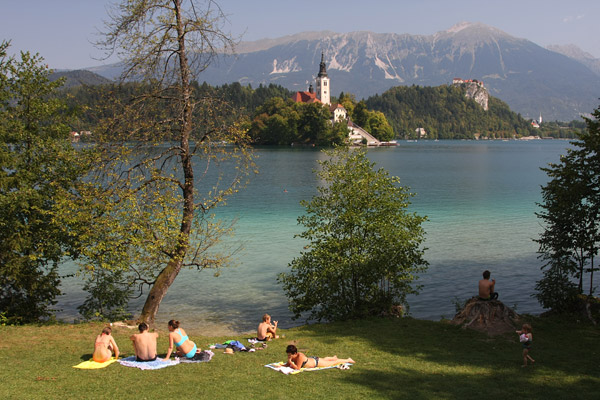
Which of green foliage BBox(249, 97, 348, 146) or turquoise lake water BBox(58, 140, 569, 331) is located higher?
green foliage BBox(249, 97, 348, 146)

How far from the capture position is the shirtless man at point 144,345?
13450mm

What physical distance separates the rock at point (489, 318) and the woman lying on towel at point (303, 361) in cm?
551

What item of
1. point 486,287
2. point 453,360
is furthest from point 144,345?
point 486,287

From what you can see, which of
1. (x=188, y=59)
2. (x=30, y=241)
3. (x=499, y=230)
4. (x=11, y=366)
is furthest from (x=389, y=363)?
(x=499, y=230)

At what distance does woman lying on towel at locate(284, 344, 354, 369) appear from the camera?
13.2 m

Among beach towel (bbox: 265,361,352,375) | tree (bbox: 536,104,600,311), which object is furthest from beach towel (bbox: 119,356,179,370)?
tree (bbox: 536,104,600,311)

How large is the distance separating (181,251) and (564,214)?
542 inches

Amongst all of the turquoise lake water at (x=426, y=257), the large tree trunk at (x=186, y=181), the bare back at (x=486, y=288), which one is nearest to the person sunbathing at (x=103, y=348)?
the large tree trunk at (x=186, y=181)

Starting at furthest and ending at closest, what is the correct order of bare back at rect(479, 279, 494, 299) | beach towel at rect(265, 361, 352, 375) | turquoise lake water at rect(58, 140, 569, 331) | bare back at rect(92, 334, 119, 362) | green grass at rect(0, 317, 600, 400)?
turquoise lake water at rect(58, 140, 569, 331)
bare back at rect(479, 279, 494, 299)
bare back at rect(92, 334, 119, 362)
beach towel at rect(265, 361, 352, 375)
green grass at rect(0, 317, 600, 400)

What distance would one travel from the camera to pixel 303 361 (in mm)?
13352

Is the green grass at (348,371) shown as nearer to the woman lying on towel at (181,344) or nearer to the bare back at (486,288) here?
the woman lying on towel at (181,344)

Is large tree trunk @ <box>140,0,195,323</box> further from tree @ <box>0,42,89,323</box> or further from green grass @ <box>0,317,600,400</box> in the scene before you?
tree @ <box>0,42,89,323</box>

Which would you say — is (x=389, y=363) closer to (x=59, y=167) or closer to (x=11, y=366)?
(x=11, y=366)

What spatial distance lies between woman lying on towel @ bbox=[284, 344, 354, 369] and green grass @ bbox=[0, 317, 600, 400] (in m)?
0.43
